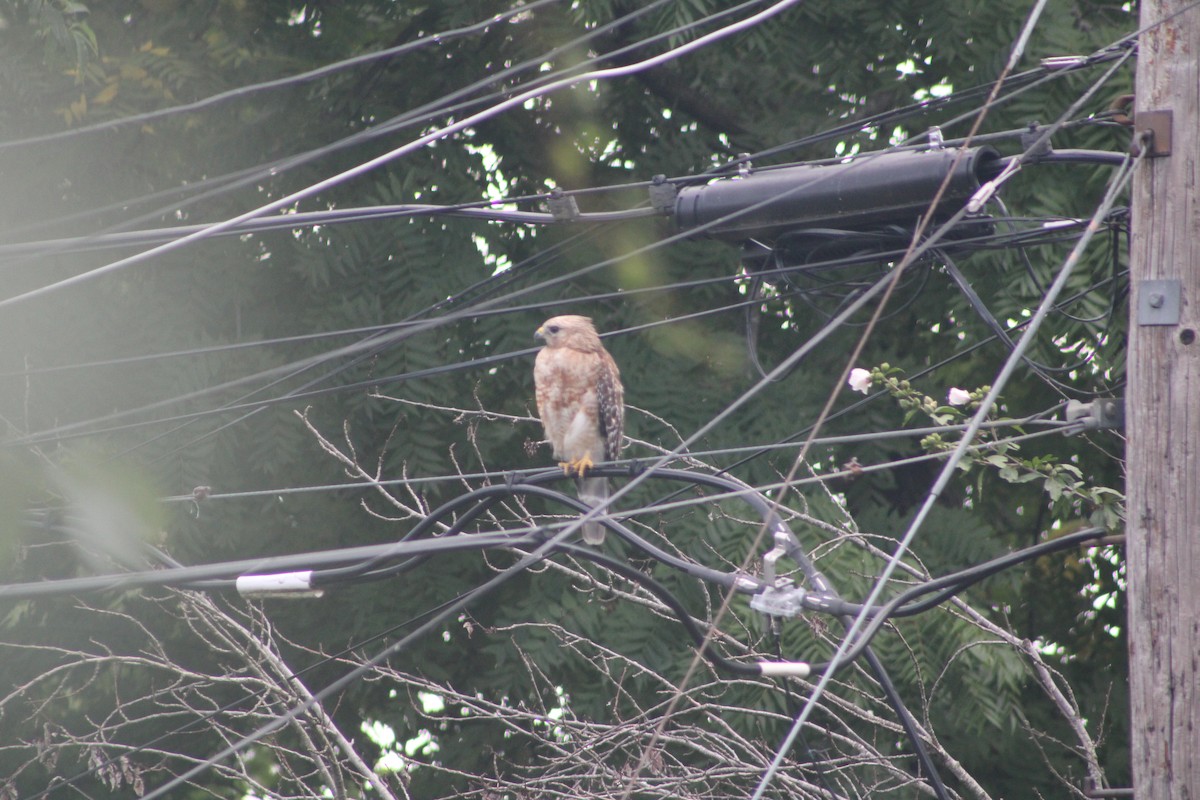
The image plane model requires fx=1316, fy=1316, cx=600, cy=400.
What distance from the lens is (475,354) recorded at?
25.3ft

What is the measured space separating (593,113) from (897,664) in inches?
149

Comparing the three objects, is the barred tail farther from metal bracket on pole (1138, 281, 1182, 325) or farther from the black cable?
metal bracket on pole (1138, 281, 1182, 325)

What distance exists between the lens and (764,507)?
3867 millimetres

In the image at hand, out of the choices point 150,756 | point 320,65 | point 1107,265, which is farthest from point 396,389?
point 1107,265

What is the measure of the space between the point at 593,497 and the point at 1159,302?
3252 mm

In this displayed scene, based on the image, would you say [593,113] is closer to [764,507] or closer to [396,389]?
[396,389]

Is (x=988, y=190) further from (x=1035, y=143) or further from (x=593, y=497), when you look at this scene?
(x=593, y=497)

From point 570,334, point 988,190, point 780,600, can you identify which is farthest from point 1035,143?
point 570,334

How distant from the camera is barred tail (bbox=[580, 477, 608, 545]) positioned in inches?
230

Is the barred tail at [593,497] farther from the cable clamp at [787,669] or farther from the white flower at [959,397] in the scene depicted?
the cable clamp at [787,669]

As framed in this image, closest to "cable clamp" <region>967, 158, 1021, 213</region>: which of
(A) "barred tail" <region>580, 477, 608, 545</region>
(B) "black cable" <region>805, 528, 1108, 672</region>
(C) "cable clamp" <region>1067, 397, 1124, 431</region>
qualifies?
(C) "cable clamp" <region>1067, 397, 1124, 431</region>

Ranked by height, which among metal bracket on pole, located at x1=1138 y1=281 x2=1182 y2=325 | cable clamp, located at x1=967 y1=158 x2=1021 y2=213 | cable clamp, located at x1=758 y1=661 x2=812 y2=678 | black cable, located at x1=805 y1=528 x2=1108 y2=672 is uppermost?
cable clamp, located at x1=967 y1=158 x2=1021 y2=213

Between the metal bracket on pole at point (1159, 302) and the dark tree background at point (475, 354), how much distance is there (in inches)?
120

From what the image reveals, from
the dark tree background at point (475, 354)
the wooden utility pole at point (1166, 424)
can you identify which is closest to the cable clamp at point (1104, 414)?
the wooden utility pole at point (1166, 424)
